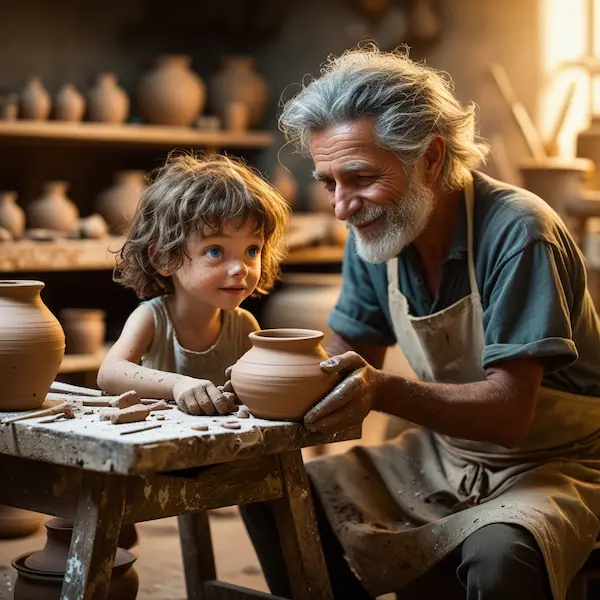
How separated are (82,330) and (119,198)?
2.85 ft

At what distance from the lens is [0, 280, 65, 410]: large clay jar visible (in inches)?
99.0

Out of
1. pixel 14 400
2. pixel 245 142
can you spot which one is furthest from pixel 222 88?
pixel 14 400

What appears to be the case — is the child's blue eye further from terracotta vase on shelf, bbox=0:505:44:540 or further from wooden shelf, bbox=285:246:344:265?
wooden shelf, bbox=285:246:344:265

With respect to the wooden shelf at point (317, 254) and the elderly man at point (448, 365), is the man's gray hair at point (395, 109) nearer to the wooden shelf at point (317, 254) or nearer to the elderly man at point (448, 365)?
the elderly man at point (448, 365)

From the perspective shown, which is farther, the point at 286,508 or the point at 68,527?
the point at 68,527

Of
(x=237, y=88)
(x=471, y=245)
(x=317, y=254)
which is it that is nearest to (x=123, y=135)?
(x=237, y=88)

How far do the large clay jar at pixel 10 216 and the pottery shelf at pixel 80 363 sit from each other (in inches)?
27.7

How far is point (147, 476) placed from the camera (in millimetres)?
2355

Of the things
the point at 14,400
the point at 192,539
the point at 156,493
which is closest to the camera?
the point at 156,493

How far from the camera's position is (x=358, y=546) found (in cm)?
302

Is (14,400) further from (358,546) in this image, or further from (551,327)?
(551,327)

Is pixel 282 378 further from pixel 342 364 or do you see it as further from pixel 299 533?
pixel 299 533

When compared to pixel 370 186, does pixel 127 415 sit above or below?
below

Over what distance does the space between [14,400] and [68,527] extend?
1.61 ft
